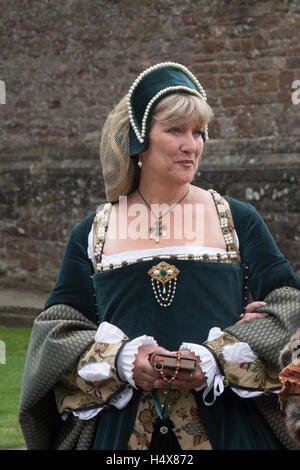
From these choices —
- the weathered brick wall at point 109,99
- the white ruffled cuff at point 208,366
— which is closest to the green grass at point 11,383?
the weathered brick wall at point 109,99

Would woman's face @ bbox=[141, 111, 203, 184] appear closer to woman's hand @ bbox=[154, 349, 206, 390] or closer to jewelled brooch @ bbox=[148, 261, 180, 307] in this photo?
jewelled brooch @ bbox=[148, 261, 180, 307]

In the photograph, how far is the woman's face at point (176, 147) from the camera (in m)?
2.61

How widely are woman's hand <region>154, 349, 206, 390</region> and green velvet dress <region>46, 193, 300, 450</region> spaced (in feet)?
0.31

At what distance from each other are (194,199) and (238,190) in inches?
227

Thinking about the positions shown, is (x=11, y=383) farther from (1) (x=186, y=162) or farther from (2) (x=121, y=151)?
(1) (x=186, y=162)

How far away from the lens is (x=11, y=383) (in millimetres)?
6316

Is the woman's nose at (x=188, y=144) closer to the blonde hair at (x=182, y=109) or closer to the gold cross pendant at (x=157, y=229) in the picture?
the blonde hair at (x=182, y=109)

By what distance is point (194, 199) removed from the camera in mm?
2809

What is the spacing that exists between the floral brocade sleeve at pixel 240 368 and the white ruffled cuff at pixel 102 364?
0.30 metres

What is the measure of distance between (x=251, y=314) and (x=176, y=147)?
Result: 0.61 metres

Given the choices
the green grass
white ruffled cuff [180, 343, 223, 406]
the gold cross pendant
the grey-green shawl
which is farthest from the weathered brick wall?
white ruffled cuff [180, 343, 223, 406]

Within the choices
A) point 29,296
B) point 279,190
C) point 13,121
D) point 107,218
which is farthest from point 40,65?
point 107,218

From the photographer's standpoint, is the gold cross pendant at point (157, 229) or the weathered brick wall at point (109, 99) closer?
the gold cross pendant at point (157, 229)

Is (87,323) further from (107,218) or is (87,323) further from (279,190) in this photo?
(279,190)
